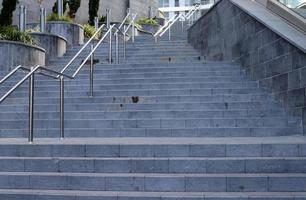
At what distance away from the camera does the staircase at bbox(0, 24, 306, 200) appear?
5.77m

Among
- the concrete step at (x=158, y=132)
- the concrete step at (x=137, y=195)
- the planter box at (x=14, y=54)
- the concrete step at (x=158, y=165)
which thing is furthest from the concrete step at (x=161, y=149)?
the planter box at (x=14, y=54)

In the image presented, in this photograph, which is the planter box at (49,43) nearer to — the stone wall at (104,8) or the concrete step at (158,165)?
the stone wall at (104,8)

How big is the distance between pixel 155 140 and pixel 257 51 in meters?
4.06

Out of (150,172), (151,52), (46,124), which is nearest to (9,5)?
(151,52)

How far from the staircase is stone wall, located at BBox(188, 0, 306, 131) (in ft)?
0.95

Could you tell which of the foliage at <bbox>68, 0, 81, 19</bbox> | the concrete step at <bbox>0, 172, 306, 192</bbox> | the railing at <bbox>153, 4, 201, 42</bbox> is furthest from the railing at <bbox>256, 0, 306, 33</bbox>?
the foliage at <bbox>68, 0, 81, 19</bbox>

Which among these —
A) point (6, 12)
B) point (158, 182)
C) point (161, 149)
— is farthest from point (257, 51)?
point (6, 12)

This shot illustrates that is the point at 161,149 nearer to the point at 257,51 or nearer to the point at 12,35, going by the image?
the point at 257,51

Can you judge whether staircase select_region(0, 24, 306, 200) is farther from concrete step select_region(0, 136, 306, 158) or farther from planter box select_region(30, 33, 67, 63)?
planter box select_region(30, 33, 67, 63)

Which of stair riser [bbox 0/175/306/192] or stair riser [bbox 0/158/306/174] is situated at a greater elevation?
stair riser [bbox 0/158/306/174]

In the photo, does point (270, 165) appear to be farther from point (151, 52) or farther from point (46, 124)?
point (151, 52)

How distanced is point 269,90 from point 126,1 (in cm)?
2002

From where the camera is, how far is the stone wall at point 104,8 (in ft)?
63.8

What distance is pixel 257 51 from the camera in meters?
10.3
